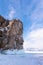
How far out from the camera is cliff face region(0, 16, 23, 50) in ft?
48.8

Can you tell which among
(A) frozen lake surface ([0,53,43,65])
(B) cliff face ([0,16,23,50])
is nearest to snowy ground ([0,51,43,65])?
(A) frozen lake surface ([0,53,43,65])

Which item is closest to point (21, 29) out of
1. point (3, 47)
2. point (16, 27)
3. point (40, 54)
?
point (16, 27)

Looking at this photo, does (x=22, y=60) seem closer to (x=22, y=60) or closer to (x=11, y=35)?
(x=22, y=60)

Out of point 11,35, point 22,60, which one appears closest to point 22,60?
point 22,60

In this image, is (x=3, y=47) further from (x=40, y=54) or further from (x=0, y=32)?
(x=40, y=54)

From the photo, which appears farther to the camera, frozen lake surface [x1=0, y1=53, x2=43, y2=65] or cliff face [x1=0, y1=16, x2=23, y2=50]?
cliff face [x1=0, y1=16, x2=23, y2=50]

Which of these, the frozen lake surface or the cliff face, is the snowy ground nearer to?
the frozen lake surface

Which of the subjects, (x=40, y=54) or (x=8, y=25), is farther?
(x=8, y=25)

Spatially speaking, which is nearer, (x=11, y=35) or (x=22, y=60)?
(x=22, y=60)

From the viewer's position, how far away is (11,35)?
15445mm

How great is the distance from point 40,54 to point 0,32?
6.33 metres

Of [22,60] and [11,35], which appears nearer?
[22,60]

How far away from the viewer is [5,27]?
15305 millimetres

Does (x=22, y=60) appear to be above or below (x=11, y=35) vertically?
below
